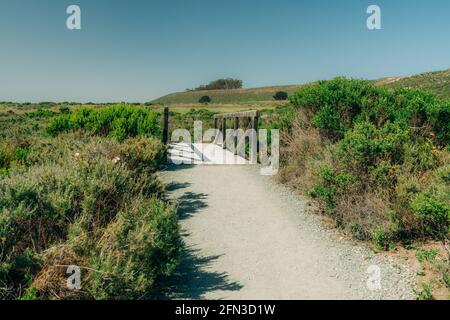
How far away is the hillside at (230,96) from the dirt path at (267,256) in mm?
59827

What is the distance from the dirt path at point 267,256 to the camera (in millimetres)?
4688

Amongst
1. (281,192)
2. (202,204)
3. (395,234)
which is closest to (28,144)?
(202,204)

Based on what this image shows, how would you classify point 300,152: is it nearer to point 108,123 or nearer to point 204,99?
point 108,123

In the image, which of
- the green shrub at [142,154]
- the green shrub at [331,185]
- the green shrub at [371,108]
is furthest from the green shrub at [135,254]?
the green shrub at [371,108]

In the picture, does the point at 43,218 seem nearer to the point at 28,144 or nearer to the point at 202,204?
the point at 202,204

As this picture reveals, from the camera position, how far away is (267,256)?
5.67 m

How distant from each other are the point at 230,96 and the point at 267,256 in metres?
67.7

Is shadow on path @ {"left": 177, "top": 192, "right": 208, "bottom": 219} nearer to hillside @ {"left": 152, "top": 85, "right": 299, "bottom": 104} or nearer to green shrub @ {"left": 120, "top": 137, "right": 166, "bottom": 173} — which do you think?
green shrub @ {"left": 120, "top": 137, "right": 166, "bottom": 173}

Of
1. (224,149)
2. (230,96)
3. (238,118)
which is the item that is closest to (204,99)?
(230,96)

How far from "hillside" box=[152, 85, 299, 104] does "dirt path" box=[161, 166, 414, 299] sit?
5983 centimetres

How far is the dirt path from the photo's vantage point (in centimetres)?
469

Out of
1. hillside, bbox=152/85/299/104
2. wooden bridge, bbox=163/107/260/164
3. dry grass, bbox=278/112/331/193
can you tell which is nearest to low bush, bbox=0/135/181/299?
dry grass, bbox=278/112/331/193
